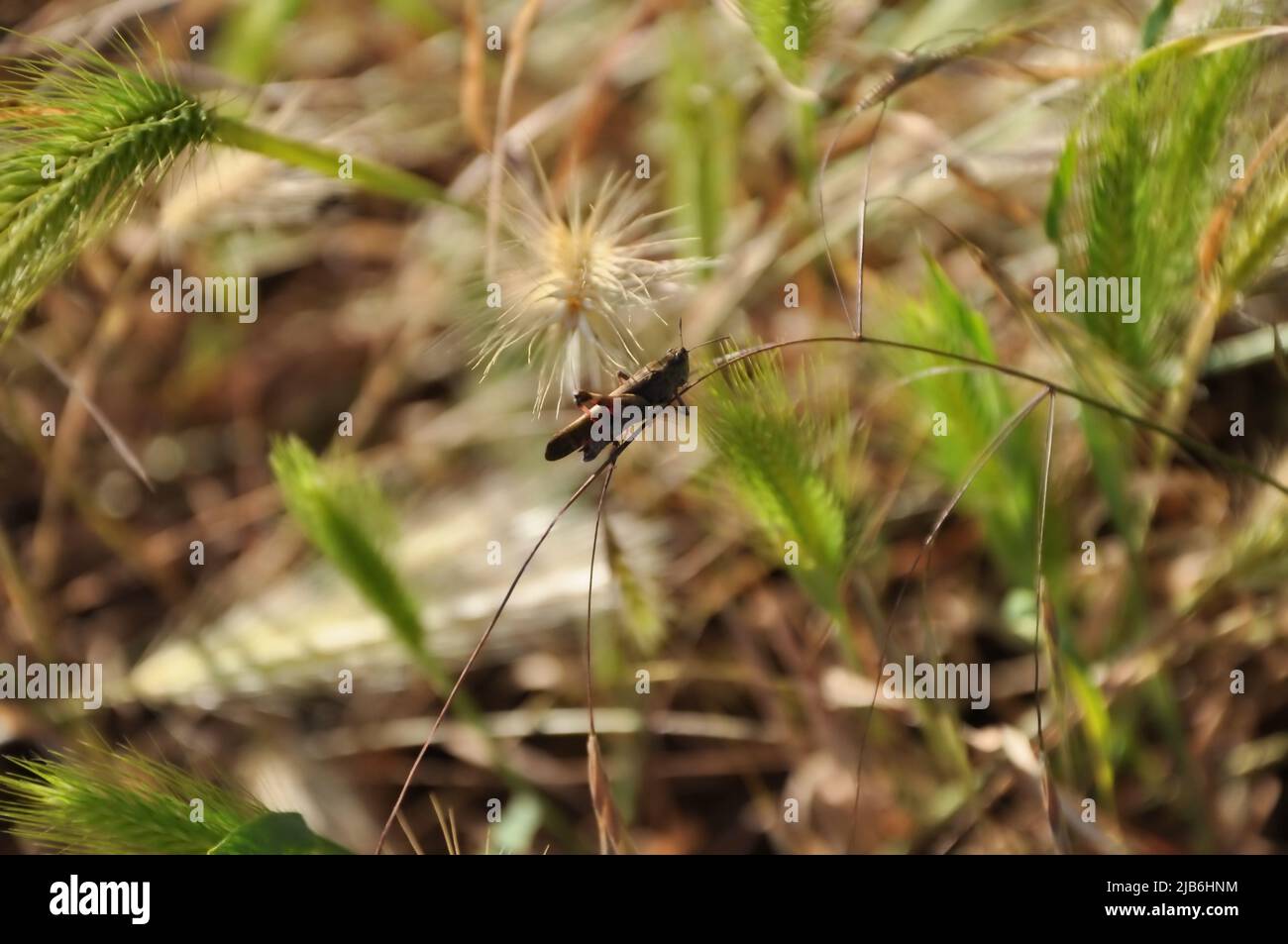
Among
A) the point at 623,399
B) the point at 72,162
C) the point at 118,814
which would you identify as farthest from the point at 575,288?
the point at 118,814

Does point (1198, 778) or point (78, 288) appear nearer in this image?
point (1198, 778)

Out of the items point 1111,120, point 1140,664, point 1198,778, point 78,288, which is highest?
point 78,288

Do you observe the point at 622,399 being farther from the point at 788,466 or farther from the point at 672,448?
the point at 672,448

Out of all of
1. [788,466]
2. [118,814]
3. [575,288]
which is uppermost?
[575,288]

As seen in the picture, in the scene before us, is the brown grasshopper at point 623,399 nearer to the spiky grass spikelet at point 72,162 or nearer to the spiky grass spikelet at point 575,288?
the spiky grass spikelet at point 575,288

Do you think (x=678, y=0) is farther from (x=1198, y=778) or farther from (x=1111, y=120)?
(x=1198, y=778)

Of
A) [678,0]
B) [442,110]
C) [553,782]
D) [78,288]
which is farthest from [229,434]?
[678,0]

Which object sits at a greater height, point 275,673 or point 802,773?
point 275,673

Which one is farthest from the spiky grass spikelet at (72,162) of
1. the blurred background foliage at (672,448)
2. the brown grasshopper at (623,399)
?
the brown grasshopper at (623,399)
